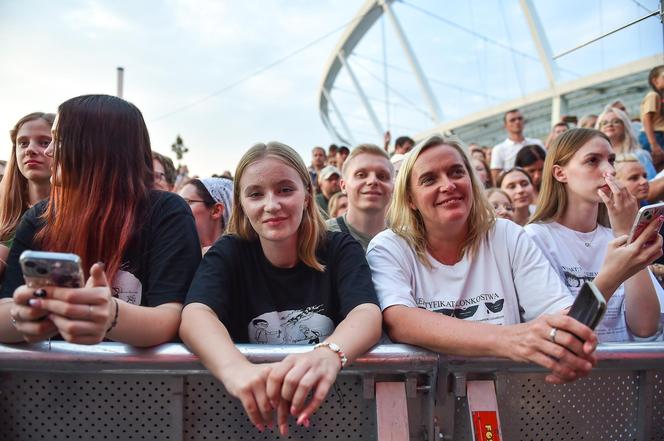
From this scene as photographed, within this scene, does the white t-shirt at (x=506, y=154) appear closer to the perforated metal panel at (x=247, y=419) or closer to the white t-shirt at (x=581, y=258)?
the white t-shirt at (x=581, y=258)

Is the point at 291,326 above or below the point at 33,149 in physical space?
below

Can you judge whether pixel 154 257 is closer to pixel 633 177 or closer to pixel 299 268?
pixel 299 268

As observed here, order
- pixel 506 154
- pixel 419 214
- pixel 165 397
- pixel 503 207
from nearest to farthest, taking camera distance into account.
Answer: pixel 165 397
pixel 419 214
pixel 503 207
pixel 506 154

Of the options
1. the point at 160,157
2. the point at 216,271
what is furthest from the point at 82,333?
the point at 160,157

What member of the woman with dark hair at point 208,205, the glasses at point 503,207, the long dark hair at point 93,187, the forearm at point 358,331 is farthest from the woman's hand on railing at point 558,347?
the glasses at point 503,207

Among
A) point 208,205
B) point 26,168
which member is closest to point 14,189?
point 26,168

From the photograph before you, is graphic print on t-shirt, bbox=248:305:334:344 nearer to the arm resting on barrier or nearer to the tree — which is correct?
the arm resting on barrier

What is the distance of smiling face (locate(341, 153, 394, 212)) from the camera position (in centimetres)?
309

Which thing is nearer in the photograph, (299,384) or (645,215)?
(299,384)

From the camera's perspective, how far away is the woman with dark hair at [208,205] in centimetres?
295

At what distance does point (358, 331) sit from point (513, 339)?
1.48 ft

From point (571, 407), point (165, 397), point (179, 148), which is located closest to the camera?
point (165, 397)

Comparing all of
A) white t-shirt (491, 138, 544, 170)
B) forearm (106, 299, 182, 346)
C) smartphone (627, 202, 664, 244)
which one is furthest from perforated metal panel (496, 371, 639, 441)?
white t-shirt (491, 138, 544, 170)

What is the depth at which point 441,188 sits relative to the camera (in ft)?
6.34
